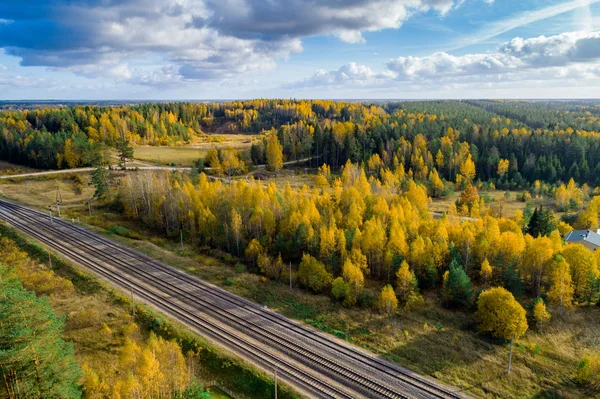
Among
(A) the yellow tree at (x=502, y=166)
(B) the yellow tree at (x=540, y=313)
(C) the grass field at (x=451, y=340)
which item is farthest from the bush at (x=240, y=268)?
(A) the yellow tree at (x=502, y=166)

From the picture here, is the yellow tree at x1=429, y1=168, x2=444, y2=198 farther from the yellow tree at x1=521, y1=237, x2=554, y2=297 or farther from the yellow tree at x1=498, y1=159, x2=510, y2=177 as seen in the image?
the yellow tree at x1=521, y1=237, x2=554, y2=297

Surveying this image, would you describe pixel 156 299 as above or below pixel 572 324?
above

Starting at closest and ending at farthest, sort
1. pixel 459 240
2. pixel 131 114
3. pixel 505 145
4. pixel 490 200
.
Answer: pixel 459 240
pixel 490 200
pixel 505 145
pixel 131 114

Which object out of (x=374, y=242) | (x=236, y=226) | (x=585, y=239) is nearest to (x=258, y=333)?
(x=374, y=242)

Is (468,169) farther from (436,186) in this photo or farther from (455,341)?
(455,341)

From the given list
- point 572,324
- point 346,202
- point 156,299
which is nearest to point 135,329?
point 156,299

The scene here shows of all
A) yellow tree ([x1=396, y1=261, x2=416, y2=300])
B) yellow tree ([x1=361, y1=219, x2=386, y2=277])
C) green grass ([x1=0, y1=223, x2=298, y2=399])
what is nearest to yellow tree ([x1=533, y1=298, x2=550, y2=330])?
yellow tree ([x1=396, y1=261, x2=416, y2=300])

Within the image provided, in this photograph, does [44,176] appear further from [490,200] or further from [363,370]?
[490,200]
